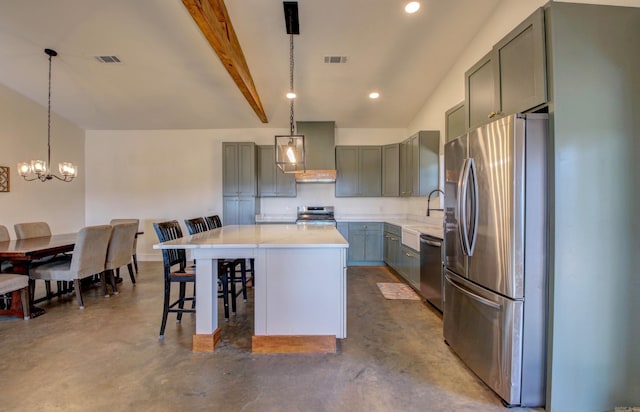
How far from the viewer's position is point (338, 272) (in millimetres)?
2242

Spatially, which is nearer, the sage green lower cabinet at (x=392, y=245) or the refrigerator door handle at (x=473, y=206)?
the refrigerator door handle at (x=473, y=206)

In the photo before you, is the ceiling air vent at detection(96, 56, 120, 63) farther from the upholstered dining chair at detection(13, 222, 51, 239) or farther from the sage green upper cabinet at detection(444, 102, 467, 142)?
the sage green upper cabinet at detection(444, 102, 467, 142)

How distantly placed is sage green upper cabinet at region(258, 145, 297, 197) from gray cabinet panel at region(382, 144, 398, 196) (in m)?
1.79

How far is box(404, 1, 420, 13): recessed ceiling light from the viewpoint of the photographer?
2.89 m

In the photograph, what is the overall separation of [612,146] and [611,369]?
1.25 m

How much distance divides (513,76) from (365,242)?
3761mm

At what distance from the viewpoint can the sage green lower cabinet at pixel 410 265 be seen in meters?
3.59

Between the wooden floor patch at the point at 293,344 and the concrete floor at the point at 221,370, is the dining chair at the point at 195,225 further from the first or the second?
the wooden floor patch at the point at 293,344

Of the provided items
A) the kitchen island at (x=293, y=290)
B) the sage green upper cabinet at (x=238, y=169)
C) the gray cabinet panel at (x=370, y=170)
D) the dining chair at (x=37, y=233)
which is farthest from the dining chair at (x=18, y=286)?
the gray cabinet panel at (x=370, y=170)

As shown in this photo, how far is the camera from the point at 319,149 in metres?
5.41

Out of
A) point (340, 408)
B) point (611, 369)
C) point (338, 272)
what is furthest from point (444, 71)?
point (340, 408)

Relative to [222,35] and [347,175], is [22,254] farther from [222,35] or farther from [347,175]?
[347,175]

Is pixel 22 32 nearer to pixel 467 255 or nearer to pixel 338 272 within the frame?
pixel 338 272

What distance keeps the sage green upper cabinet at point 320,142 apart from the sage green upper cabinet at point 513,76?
10.4ft
